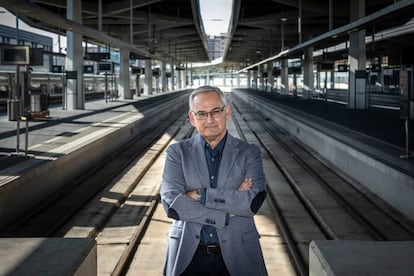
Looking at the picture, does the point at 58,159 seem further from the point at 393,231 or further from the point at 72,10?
the point at 72,10

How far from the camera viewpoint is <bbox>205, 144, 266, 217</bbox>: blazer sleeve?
2.95 metres

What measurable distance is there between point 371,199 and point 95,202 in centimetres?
553

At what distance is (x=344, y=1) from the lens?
3091cm

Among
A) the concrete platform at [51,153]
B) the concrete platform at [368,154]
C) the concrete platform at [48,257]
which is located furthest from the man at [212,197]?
the concrete platform at [368,154]

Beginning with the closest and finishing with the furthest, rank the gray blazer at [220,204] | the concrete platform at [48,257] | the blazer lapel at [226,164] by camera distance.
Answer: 1. the gray blazer at [220,204]
2. the blazer lapel at [226,164]
3. the concrete platform at [48,257]

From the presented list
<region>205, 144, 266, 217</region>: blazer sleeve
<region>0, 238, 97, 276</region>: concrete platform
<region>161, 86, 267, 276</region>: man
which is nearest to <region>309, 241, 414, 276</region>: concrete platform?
<region>161, 86, 267, 276</region>: man

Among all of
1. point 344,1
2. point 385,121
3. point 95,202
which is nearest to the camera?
point 95,202

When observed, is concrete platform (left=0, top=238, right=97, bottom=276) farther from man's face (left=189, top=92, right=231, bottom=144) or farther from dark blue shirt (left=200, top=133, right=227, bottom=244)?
man's face (left=189, top=92, right=231, bottom=144)

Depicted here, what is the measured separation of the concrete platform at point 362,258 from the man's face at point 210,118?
3.67 feet

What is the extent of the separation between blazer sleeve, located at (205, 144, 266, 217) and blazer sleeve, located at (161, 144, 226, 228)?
0.05m

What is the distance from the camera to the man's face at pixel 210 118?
121 inches

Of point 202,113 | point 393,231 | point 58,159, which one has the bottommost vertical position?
point 393,231

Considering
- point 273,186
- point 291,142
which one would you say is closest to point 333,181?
point 273,186

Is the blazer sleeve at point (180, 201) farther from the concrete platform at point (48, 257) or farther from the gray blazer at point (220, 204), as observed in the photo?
the concrete platform at point (48, 257)
